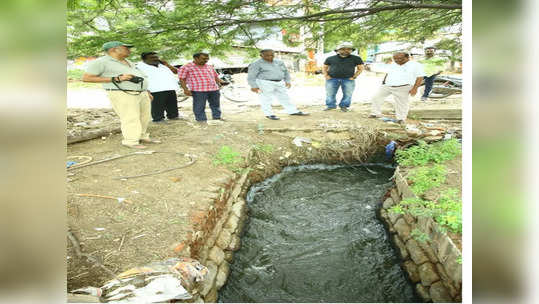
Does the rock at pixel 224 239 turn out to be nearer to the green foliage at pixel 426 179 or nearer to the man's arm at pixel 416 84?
the green foliage at pixel 426 179

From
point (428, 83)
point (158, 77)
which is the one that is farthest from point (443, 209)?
point (428, 83)

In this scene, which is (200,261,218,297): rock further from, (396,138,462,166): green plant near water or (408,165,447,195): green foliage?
(396,138,462,166): green plant near water

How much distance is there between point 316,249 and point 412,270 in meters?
0.82

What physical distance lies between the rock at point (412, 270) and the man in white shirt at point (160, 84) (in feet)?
14.0

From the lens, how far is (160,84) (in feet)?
16.5

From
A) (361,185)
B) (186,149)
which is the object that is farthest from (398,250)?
(186,149)

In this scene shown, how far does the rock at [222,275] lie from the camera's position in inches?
93.1

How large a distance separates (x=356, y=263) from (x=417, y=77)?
371cm

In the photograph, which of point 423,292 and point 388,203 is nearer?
point 423,292

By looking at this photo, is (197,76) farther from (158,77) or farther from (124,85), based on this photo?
(124,85)

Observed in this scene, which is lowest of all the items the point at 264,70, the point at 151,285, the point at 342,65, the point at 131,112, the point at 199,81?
the point at 151,285

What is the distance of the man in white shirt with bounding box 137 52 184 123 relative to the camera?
4.86 meters
